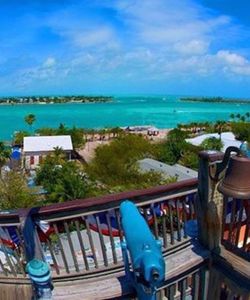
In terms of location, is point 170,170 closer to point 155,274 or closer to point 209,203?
point 209,203

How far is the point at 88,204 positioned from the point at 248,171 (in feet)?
3.54

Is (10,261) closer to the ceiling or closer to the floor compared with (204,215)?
closer to the floor

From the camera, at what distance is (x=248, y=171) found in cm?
223

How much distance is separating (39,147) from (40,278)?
37037 mm

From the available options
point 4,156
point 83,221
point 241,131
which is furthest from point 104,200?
point 241,131

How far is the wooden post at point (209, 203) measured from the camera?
2.56 metres

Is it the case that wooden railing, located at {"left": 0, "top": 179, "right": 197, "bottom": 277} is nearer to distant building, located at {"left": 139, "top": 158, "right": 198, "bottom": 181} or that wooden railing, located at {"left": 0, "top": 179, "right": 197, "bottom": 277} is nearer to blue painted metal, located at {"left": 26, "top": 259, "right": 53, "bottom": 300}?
blue painted metal, located at {"left": 26, "top": 259, "right": 53, "bottom": 300}

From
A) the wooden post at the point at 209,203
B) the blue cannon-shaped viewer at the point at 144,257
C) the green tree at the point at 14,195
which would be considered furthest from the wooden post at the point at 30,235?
the green tree at the point at 14,195

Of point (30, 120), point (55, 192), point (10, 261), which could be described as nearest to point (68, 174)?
point (55, 192)

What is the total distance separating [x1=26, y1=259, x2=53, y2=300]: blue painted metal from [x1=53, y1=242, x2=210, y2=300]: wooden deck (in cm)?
34

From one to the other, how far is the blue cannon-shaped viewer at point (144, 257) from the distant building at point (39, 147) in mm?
34836

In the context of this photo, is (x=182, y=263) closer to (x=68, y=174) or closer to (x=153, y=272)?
(x=153, y=272)

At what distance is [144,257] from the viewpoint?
1.97 meters

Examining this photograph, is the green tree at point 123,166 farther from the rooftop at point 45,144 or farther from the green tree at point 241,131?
Result: the green tree at point 241,131
